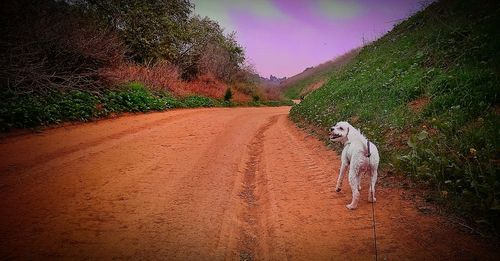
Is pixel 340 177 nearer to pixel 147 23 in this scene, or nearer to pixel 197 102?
pixel 197 102

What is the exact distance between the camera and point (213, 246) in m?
3.67

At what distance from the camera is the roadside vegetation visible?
376 inches

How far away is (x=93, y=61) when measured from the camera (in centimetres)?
1342

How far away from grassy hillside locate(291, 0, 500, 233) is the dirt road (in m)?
0.82

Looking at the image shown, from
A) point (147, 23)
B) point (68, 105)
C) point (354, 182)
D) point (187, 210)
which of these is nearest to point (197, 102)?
point (147, 23)

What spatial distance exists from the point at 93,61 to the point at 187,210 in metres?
11.9

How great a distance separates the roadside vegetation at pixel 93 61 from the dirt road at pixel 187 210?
102 inches

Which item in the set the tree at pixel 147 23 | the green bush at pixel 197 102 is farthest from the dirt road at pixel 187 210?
the tree at pixel 147 23

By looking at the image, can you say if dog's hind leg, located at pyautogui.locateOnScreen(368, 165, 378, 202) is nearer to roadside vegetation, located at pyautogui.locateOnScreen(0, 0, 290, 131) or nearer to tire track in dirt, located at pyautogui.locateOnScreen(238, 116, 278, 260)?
tire track in dirt, located at pyautogui.locateOnScreen(238, 116, 278, 260)

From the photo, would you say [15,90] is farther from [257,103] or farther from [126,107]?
[257,103]

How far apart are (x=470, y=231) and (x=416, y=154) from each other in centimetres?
218

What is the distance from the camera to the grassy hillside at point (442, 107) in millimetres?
4824

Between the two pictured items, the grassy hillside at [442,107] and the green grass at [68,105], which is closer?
the grassy hillside at [442,107]

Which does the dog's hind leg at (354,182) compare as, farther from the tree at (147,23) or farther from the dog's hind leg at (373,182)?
the tree at (147,23)
